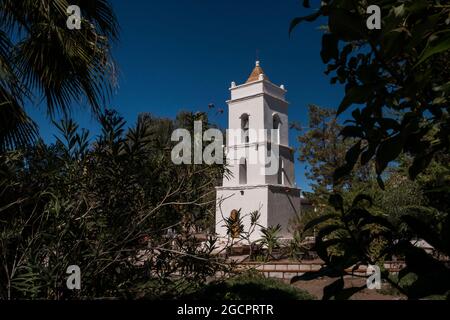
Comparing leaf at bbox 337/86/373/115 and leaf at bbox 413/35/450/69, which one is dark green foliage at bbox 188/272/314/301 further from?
leaf at bbox 413/35/450/69

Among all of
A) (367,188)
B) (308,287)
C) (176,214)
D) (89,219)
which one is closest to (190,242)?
(176,214)

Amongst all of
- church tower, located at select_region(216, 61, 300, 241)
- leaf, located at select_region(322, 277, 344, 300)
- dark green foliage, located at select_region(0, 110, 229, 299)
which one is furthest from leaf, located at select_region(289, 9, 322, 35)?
church tower, located at select_region(216, 61, 300, 241)

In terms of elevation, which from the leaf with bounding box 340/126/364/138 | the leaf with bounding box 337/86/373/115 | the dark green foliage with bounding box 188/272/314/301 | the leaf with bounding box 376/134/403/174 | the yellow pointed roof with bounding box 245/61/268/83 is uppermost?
the yellow pointed roof with bounding box 245/61/268/83

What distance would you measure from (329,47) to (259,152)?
17619mm

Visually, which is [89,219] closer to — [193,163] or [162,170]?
[162,170]

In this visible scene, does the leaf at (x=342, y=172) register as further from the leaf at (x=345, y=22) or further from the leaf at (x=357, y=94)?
the leaf at (x=345, y=22)

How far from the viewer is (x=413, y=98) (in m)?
0.82

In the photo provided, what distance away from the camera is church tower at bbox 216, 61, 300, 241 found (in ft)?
58.3

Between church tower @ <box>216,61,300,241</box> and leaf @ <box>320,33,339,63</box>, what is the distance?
16582mm

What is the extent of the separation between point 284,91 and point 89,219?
717 inches

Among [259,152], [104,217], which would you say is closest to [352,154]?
[104,217]

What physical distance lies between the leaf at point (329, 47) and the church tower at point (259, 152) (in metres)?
16.6

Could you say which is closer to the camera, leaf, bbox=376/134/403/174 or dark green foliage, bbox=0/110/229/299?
leaf, bbox=376/134/403/174

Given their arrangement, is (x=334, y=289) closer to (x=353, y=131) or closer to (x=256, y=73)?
(x=353, y=131)
